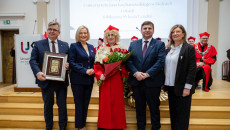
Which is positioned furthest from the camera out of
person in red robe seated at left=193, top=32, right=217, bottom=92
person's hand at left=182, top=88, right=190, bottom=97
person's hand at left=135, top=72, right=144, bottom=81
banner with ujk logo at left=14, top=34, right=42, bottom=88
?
person in red robe seated at left=193, top=32, right=217, bottom=92

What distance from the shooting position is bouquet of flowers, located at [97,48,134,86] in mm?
2129

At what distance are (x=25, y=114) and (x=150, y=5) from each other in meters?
5.37

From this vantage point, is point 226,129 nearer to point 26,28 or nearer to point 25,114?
point 25,114

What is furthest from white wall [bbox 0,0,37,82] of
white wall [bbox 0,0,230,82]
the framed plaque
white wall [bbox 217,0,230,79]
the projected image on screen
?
white wall [bbox 217,0,230,79]

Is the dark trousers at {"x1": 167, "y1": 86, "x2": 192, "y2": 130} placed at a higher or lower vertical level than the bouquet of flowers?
lower

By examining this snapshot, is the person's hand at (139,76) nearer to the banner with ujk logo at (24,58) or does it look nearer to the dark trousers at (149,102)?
the dark trousers at (149,102)

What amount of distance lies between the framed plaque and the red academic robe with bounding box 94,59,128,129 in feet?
1.59

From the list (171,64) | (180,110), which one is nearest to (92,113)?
(180,110)

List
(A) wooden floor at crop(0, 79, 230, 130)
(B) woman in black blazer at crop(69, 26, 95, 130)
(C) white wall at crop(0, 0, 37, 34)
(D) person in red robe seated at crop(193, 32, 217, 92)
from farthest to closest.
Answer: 1. (C) white wall at crop(0, 0, 37, 34)
2. (D) person in red robe seated at crop(193, 32, 217, 92)
3. (A) wooden floor at crop(0, 79, 230, 130)
4. (B) woman in black blazer at crop(69, 26, 95, 130)

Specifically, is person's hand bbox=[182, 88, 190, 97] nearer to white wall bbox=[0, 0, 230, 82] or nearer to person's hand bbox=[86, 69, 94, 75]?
person's hand bbox=[86, 69, 94, 75]

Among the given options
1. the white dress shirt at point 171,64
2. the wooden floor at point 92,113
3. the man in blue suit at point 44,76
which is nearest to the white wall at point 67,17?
the wooden floor at point 92,113

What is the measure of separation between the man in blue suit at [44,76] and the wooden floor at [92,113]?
21.1 inches

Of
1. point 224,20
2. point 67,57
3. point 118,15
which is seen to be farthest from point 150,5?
point 67,57

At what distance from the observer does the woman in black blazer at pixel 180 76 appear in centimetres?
193
